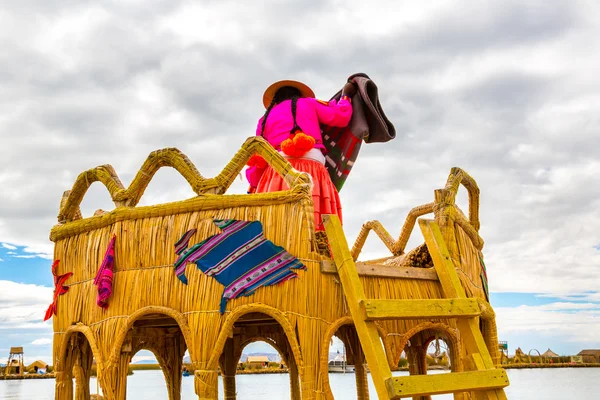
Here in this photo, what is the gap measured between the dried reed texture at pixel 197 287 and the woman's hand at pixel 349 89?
280 centimetres

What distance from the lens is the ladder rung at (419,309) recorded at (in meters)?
5.28

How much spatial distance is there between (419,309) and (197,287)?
2.11 metres

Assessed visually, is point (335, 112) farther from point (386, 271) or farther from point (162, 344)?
point (162, 344)

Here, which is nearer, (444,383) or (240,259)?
(444,383)

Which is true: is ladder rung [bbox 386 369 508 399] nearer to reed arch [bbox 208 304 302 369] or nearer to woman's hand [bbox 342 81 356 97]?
reed arch [bbox 208 304 302 369]

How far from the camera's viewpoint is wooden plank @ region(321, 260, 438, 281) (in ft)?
18.9

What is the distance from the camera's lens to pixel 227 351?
9.62 metres

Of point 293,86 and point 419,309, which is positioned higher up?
point 293,86

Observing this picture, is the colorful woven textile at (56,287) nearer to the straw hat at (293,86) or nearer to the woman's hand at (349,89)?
the straw hat at (293,86)

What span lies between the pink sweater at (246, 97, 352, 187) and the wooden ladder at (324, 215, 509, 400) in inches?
97.9

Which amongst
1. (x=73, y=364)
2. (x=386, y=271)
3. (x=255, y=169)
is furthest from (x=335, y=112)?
(x=73, y=364)

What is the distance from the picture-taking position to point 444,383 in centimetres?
504

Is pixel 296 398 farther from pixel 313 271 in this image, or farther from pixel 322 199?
pixel 313 271

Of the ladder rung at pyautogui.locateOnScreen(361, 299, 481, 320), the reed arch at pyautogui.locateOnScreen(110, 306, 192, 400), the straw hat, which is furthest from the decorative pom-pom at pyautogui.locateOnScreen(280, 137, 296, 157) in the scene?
the ladder rung at pyautogui.locateOnScreen(361, 299, 481, 320)
